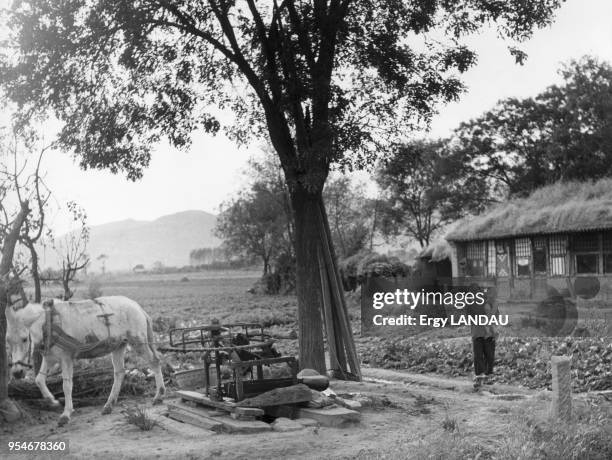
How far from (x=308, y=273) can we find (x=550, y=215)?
53.8 ft

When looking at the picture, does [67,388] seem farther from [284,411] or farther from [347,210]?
[347,210]

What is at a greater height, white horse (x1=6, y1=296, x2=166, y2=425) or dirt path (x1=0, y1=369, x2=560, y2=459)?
white horse (x1=6, y1=296, x2=166, y2=425)

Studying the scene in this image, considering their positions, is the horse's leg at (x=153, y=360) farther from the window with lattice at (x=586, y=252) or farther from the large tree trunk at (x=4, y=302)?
the window with lattice at (x=586, y=252)

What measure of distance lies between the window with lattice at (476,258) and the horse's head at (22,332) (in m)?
23.6

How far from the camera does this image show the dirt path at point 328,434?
852 cm

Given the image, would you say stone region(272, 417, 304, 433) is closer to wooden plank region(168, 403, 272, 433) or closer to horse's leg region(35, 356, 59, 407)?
wooden plank region(168, 403, 272, 433)

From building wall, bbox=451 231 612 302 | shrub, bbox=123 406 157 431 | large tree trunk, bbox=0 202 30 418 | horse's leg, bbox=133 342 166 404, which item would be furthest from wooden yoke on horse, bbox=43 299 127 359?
building wall, bbox=451 231 612 302

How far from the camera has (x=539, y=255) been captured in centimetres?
2953

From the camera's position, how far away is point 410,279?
34.1 meters

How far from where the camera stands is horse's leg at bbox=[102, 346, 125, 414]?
11375 millimetres

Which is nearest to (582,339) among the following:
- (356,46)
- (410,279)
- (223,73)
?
(356,46)

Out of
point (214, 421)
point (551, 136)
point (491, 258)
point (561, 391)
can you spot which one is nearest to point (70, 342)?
point (214, 421)

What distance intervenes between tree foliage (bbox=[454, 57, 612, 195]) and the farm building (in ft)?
52.6

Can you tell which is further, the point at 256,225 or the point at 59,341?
the point at 256,225
